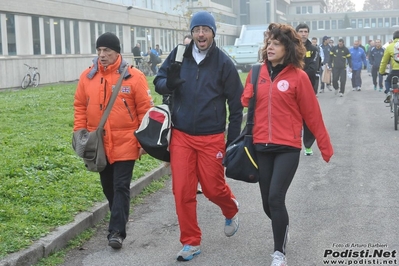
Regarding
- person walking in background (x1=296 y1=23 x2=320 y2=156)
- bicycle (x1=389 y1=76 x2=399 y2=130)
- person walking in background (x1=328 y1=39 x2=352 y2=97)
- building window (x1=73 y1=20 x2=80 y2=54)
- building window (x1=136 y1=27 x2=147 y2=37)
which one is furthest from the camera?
building window (x1=136 y1=27 x2=147 y2=37)

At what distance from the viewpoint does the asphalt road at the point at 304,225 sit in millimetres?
→ 5645

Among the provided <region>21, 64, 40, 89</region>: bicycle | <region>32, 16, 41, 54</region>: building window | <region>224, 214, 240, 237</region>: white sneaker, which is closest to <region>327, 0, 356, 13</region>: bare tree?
<region>32, 16, 41, 54</region>: building window

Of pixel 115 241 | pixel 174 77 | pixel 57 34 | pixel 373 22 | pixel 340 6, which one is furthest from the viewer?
pixel 340 6

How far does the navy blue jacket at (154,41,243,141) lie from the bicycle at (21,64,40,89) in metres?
23.9

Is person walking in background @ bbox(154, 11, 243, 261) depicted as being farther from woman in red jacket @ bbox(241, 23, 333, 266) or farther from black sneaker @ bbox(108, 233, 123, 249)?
black sneaker @ bbox(108, 233, 123, 249)

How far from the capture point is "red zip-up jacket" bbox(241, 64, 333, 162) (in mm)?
5277

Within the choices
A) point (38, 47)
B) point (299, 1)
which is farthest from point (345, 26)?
point (38, 47)

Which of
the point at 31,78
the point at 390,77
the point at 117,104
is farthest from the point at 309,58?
the point at 31,78

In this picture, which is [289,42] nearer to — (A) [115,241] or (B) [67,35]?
(A) [115,241]

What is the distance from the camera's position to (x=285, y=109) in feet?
17.4

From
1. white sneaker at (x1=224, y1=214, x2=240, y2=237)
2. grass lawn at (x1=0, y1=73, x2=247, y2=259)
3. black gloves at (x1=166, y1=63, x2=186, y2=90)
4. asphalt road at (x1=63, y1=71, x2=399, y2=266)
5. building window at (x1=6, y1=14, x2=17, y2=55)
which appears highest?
building window at (x1=6, y1=14, x2=17, y2=55)

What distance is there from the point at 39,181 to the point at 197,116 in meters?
3.09

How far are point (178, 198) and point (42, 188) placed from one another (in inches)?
102

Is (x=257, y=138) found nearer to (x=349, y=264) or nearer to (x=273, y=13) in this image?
(x=349, y=264)
